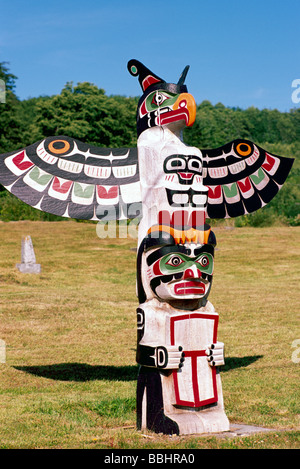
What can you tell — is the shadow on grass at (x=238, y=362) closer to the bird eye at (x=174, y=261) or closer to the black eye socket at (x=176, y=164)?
the bird eye at (x=174, y=261)

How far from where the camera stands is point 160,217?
7301 millimetres

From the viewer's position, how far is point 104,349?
477 inches

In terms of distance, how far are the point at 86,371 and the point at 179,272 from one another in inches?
170

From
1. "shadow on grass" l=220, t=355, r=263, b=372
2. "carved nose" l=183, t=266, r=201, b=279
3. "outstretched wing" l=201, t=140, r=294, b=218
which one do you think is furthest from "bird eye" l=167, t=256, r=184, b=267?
"shadow on grass" l=220, t=355, r=263, b=372

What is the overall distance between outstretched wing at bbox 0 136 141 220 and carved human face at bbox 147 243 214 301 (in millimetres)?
958

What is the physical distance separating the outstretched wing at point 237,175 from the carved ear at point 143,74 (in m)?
1.37

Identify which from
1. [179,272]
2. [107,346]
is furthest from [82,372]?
[179,272]

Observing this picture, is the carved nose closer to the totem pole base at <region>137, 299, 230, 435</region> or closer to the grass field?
the totem pole base at <region>137, 299, 230, 435</region>

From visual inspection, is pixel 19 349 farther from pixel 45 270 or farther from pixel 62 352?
pixel 45 270

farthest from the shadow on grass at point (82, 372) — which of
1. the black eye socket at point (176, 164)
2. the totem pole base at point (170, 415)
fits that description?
the black eye socket at point (176, 164)

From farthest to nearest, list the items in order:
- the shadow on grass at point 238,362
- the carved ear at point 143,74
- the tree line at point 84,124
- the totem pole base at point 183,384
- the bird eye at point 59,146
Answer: the tree line at point 84,124, the shadow on grass at point 238,362, the carved ear at point 143,74, the bird eye at point 59,146, the totem pole base at point 183,384

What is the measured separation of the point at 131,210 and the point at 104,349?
5.06 meters

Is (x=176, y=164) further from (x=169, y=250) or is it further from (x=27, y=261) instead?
(x=27, y=261)

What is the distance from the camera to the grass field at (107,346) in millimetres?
7184
